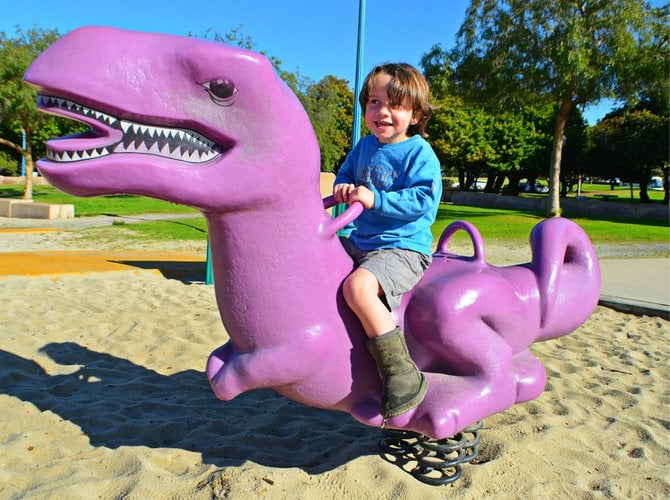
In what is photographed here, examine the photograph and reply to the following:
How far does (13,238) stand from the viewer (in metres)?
9.34

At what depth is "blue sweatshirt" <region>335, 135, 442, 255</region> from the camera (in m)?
1.69

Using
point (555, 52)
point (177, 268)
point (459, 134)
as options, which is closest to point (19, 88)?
point (177, 268)

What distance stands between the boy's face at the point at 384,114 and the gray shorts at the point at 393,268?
392mm

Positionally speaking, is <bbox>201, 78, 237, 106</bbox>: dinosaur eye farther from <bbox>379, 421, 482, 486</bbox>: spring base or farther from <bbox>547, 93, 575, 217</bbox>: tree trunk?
<bbox>547, 93, 575, 217</bbox>: tree trunk

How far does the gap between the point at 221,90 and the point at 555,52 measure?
48.8 feet

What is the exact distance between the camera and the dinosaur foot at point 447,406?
1649 mm

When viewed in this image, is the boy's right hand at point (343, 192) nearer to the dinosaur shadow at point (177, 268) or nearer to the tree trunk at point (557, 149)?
the dinosaur shadow at point (177, 268)

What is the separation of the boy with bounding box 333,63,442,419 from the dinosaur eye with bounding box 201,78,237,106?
473mm

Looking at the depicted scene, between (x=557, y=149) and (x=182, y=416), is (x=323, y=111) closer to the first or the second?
(x=557, y=149)

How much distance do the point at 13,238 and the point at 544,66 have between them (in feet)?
43.4

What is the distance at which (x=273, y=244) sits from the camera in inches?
62.3

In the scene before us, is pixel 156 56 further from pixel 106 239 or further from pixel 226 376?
pixel 106 239

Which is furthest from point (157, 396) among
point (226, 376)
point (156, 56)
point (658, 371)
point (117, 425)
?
point (658, 371)

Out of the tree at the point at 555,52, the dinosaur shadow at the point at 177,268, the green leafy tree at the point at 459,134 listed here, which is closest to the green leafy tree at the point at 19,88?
the dinosaur shadow at the point at 177,268
